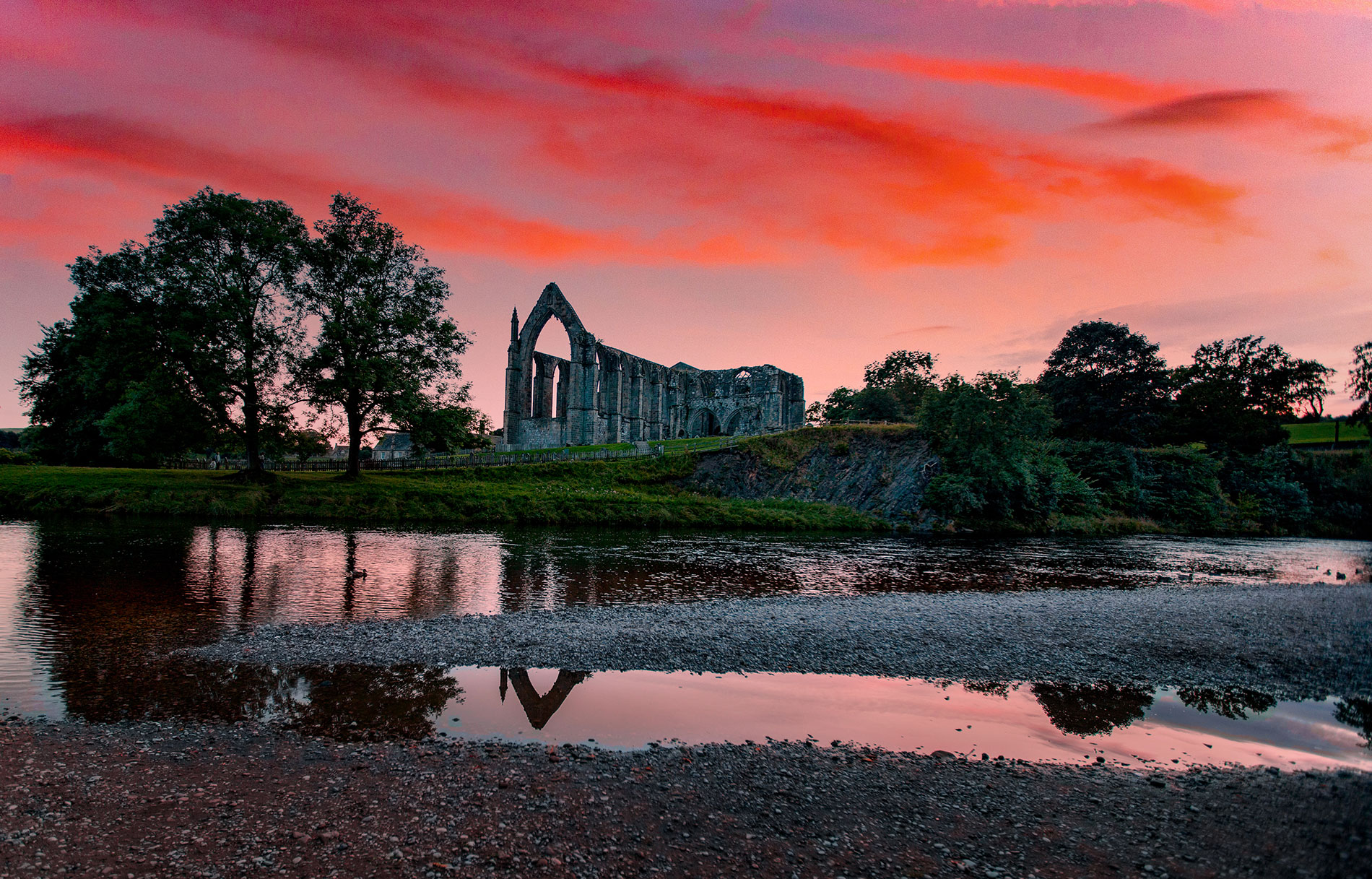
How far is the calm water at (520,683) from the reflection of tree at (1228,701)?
0.11 ft

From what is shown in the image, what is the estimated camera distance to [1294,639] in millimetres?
11992

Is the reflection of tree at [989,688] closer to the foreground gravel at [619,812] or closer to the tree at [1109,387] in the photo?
the foreground gravel at [619,812]

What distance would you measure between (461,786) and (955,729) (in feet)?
18.8

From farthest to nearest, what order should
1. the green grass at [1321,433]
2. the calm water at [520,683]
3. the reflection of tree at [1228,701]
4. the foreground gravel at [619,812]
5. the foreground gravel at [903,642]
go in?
the green grass at [1321,433] → the foreground gravel at [903,642] → the reflection of tree at [1228,701] → the calm water at [520,683] → the foreground gravel at [619,812]

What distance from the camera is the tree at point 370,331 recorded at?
1364 inches

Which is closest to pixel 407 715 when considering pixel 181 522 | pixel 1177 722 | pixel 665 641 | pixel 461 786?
pixel 461 786

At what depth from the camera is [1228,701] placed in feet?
29.6

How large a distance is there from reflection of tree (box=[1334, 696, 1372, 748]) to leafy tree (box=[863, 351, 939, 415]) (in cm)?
7177

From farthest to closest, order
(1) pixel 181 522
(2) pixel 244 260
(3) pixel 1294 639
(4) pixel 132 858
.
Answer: (2) pixel 244 260 < (1) pixel 181 522 < (3) pixel 1294 639 < (4) pixel 132 858

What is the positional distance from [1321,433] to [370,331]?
94975 mm

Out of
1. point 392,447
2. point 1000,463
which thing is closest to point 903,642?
point 1000,463

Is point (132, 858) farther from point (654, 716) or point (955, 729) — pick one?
point (955, 729)

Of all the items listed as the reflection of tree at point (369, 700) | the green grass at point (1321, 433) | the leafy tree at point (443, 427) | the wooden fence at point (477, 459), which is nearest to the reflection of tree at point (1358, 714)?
the reflection of tree at point (369, 700)

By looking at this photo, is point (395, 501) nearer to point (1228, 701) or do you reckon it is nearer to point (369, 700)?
point (369, 700)
